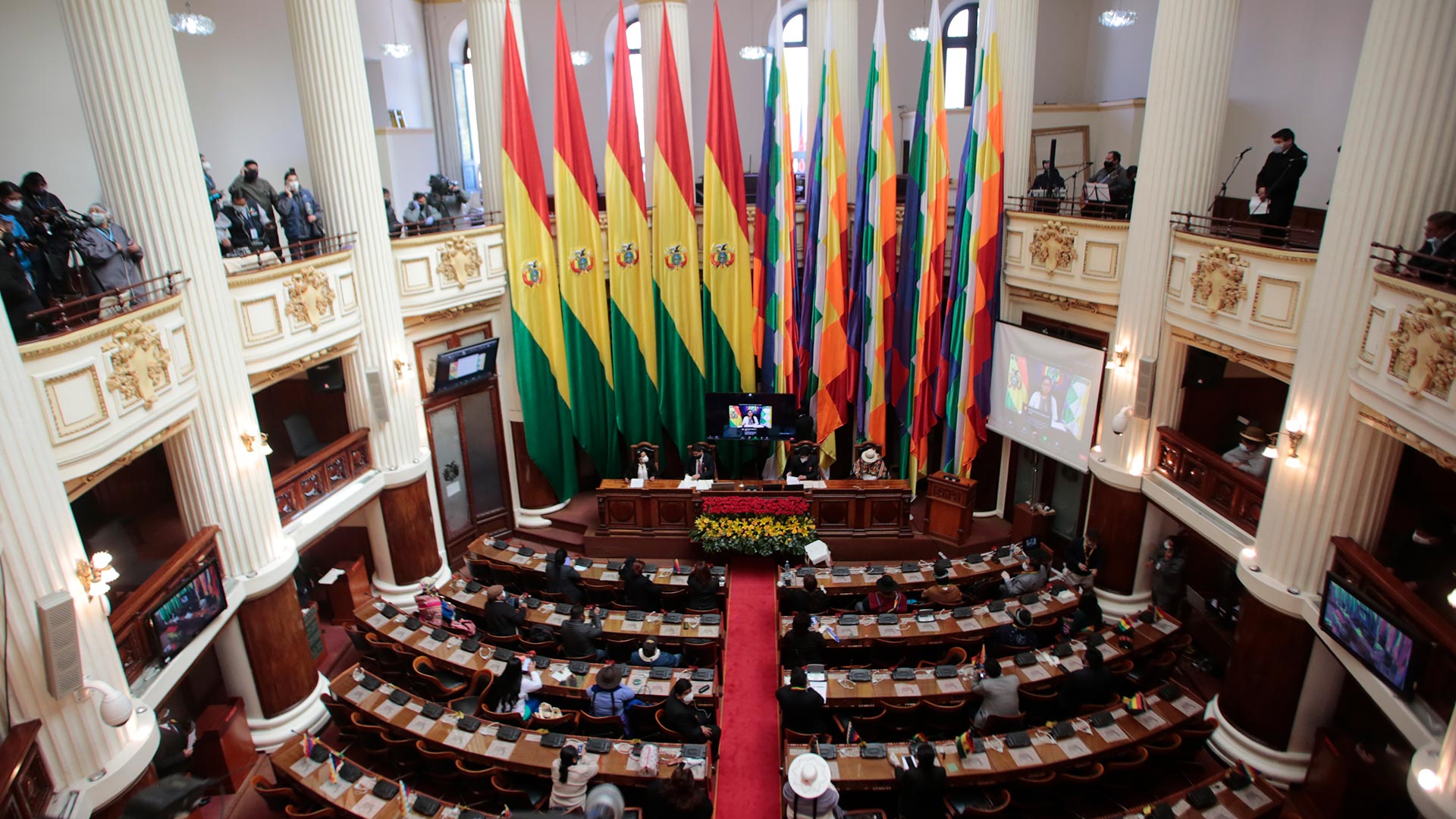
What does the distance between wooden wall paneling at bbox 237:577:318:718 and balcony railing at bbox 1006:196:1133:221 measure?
39.0 ft

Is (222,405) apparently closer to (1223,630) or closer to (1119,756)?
(1119,756)

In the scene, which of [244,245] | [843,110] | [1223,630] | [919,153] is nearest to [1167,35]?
[919,153]

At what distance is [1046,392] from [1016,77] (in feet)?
17.1

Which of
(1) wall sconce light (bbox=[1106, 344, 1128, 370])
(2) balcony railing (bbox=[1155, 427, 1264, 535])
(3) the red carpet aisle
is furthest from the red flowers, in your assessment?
(2) balcony railing (bbox=[1155, 427, 1264, 535])

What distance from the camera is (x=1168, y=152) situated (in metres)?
10.3

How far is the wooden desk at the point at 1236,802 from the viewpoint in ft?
24.6

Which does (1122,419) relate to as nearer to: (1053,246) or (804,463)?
(1053,246)

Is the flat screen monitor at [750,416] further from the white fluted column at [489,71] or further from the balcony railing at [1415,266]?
the balcony railing at [1415,266]

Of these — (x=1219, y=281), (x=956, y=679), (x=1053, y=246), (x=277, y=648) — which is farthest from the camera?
(x=1053, y=246)

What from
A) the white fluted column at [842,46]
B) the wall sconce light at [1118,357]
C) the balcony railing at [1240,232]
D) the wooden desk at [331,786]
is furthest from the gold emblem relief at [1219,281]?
the wooden desk at [331,786]

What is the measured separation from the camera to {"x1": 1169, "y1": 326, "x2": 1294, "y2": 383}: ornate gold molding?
359 inches

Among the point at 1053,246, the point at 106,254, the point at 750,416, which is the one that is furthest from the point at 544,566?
the point at 1053,246

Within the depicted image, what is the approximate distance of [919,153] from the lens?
13.7 m

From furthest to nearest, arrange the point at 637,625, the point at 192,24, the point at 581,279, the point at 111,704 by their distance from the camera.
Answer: the point at 581,279 < the point at 192,24 < the point at 637,625 < the point at 111,704
